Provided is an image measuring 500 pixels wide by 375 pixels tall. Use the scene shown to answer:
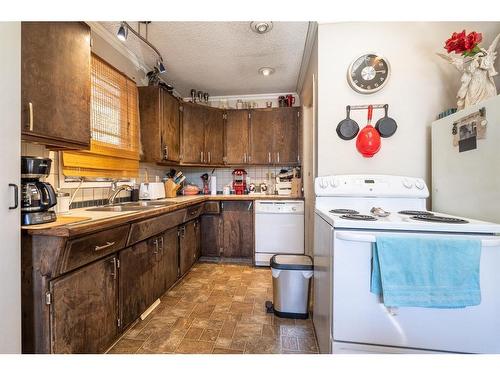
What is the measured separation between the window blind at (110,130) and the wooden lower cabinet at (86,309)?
0.91 metres

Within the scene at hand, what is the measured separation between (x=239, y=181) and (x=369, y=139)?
229 cm

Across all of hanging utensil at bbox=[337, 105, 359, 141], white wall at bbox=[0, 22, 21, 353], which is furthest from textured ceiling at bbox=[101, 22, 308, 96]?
white wall at bbox=[0, 22, 21, 353]

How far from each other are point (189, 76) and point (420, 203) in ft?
9.68

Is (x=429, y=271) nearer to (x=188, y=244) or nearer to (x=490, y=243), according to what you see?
(x=490, y=243)

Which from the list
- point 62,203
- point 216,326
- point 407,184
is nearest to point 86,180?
point 62,203

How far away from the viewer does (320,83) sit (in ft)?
6.11

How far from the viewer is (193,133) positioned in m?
3.31

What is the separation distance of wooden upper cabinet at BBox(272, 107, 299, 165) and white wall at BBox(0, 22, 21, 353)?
281 cm

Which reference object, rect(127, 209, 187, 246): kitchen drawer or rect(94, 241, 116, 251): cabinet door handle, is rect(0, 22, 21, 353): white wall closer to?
rect(94, 241, 116, 251): cabinet door handle

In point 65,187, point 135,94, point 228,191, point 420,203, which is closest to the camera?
point 420,203

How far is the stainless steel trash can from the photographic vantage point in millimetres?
1886

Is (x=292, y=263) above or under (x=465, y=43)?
under
